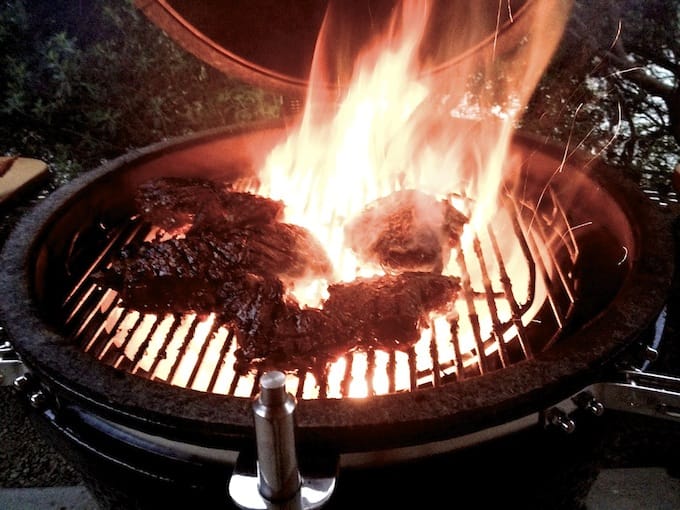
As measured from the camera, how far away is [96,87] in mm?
4621

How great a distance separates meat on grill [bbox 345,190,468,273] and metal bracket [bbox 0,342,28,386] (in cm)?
126

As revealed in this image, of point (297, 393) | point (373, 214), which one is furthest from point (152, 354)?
point (373, 214)

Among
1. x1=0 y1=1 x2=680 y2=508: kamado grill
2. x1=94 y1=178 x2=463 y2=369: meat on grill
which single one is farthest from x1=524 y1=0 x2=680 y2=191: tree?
x1=94 y1=178 x2=463 y2=369: meat on grill

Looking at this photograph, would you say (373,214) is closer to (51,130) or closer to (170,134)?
(170,134)

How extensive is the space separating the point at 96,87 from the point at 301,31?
7.73ft

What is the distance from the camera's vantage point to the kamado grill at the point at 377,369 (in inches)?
54.7

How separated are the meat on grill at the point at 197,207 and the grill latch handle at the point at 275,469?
1.31 metres

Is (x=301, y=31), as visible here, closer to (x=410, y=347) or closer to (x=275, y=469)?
(x=410, y=347)

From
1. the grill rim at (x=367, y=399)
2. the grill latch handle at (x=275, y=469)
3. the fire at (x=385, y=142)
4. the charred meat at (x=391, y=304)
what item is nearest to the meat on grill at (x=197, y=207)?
the fire at (x=385, y=142)

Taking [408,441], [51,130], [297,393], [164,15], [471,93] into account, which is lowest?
[408,441]

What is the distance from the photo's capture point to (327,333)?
71.8 inches

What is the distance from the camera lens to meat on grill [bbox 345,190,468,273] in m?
2.27

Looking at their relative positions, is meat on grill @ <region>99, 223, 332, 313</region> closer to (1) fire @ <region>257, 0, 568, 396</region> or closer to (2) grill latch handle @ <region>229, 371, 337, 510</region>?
(1) fire @ <region>257, 0, 568, 396</region>

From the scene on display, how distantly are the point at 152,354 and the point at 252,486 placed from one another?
Answer: 1108 mm
